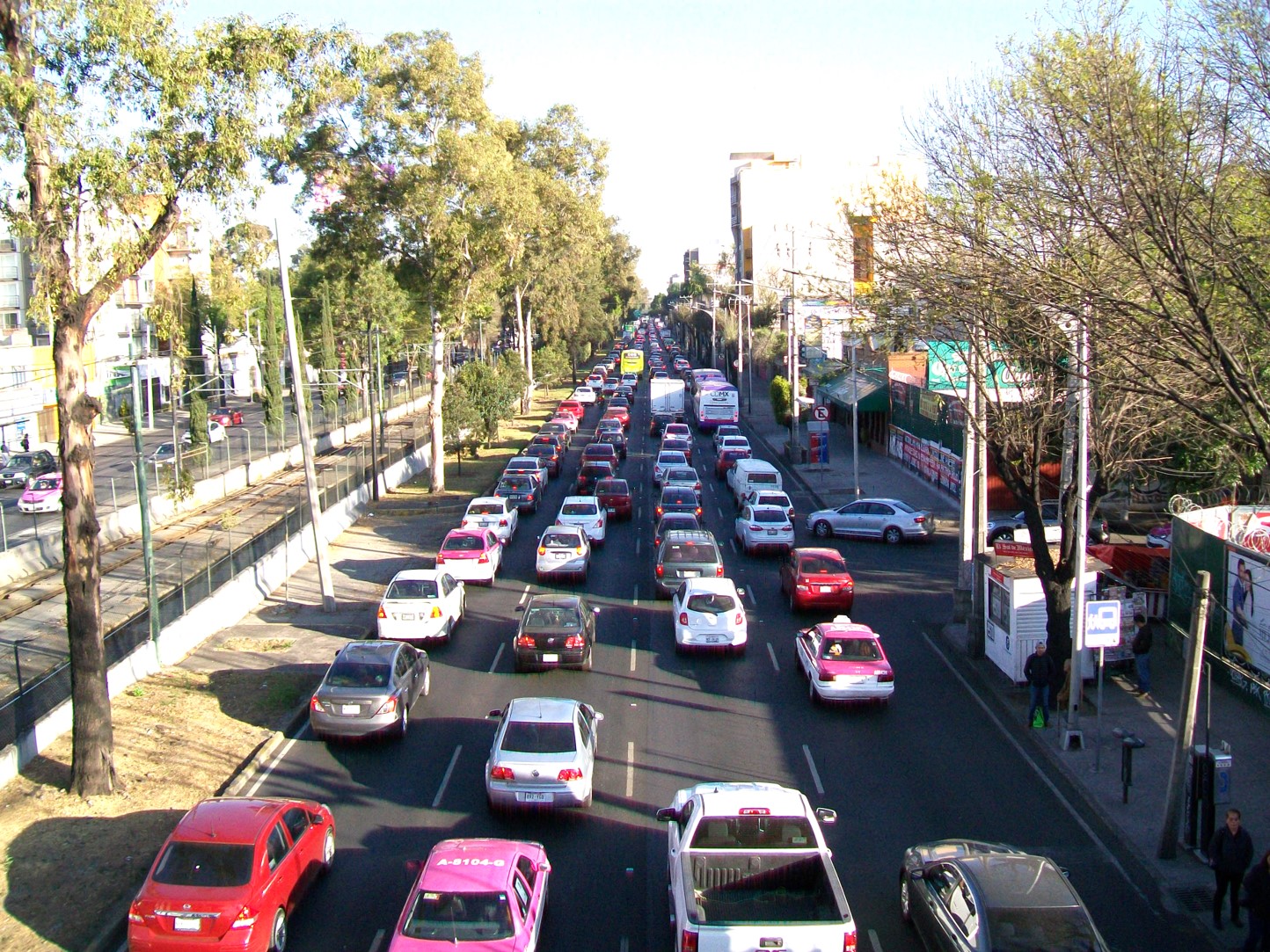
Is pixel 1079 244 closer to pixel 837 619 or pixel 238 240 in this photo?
pixel 837 619

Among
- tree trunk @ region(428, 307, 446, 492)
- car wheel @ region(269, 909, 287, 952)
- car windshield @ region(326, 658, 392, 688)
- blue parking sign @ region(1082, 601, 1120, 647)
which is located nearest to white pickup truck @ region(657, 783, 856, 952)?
car wheel @ region(269, 909, 287, 952)

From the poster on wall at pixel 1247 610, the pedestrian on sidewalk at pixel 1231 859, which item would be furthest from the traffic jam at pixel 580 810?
the poster on wall at pixel 1247 610

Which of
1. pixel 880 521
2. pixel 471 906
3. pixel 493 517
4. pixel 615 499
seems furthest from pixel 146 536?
pixel 880 521

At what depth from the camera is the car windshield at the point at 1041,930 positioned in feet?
30.1

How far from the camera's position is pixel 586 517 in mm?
32375

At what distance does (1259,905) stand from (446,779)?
960 cm

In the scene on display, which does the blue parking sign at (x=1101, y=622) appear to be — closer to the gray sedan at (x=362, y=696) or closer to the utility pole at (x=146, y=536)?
the gray sedan at (x=362, y=696)

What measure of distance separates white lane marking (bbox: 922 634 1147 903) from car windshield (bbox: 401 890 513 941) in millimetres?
6963

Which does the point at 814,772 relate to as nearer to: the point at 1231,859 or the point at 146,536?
the point at 1231,859

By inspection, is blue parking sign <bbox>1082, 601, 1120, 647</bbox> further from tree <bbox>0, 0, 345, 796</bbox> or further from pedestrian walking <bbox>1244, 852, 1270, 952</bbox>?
tree <bbox>0, 0, 345, 796</bbox>

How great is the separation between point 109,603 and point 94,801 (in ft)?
38.1

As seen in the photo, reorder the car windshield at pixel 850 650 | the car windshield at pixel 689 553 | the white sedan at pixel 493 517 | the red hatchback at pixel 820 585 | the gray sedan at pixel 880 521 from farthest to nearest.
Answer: the gray sedan at pixel 880 521
the white sedan at pixel 493 517
the car windshield at pixel 689 553
the red hatchback at pixel 820 585
the car windshield at pixel 850 650

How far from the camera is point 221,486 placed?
1764 inches

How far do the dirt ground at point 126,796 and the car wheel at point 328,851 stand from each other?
202cm
